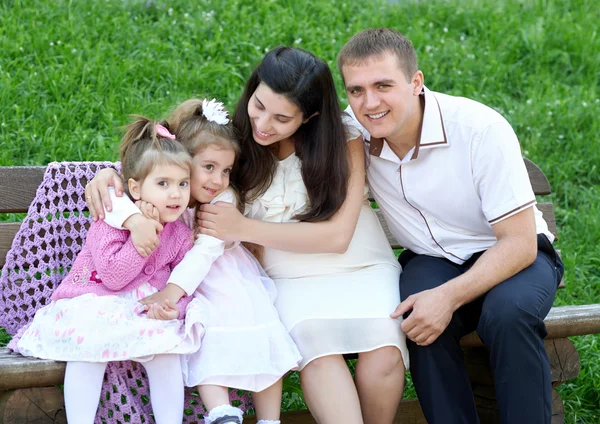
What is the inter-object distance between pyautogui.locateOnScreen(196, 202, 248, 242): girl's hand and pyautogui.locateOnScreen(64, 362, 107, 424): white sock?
2.03 ft

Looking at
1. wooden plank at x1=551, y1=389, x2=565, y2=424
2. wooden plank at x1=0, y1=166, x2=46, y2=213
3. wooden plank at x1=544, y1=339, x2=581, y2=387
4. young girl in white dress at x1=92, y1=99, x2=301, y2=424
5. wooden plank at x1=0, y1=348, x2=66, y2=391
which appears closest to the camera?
wooden plank at x1=0, y1=348, x2=66, y2=391

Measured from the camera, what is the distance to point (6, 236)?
3400 mm

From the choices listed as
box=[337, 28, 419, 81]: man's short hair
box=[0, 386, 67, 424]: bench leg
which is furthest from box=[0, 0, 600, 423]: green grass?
box=[337, 28, 419, 81]: man's short hair

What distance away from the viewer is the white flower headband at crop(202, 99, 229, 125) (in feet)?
10.7

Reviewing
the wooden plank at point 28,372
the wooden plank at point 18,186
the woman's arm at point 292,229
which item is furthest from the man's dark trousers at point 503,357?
the wooden plank at point 18,186

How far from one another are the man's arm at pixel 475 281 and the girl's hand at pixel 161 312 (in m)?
0.77

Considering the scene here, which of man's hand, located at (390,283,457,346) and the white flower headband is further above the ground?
the white flower headband

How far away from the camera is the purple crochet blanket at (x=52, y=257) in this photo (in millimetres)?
3023

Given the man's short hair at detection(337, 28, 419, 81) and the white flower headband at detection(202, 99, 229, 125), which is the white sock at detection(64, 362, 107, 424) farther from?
the man's short hair at detection(337, 28, 419, 81)

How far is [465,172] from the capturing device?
3.25 m

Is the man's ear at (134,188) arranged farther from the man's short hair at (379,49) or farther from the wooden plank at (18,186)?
the man's short hair at (379,49)

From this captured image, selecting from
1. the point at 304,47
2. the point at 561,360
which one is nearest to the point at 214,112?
the point at 561,360

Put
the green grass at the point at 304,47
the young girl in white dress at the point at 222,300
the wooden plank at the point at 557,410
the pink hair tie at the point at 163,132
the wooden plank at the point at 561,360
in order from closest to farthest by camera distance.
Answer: the young girl in white dress at the point at 222,300 < the pink hair tie at the point at 163,132 < the wooden plank at the point at 561,360 < the wooden plank at the point at 557,410 < the green grass at the point at 304,47

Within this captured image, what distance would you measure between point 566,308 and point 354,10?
3.36 metres
